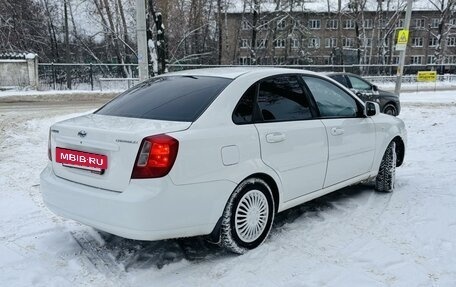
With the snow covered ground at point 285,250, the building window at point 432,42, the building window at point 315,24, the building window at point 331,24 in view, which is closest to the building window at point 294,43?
the building window at point 315,24

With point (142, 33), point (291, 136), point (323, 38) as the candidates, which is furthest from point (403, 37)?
point (323, 38)

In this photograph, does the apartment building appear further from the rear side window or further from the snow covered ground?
the rear side window

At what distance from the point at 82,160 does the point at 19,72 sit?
80.7ft

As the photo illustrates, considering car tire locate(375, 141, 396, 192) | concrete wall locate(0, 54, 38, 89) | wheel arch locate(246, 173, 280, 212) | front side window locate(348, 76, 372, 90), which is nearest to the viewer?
wheel arch locate(246, 173, 280, 212)

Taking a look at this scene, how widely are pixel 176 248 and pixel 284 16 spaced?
38253 millimetres

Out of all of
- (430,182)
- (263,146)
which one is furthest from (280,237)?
(430,182)

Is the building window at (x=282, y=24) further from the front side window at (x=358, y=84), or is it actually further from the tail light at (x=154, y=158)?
the tail light at (x=154, y=158)

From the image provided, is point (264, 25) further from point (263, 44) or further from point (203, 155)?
point (203, 155)

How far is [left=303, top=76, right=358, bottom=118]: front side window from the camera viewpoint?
15.2 feet

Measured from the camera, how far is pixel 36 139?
9.47 m

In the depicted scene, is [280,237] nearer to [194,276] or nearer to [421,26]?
[194,276]

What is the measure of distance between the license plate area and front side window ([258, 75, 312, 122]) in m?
1.48

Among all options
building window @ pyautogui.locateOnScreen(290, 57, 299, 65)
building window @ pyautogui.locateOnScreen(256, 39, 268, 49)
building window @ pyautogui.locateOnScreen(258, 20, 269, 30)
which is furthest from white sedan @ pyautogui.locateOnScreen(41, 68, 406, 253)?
building window @ pyautogui.locateOnScreen(290, 57, 299, 65)

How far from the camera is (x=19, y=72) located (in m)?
25.1
